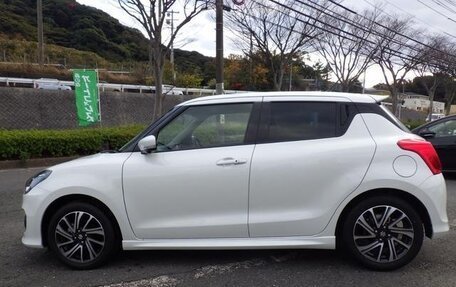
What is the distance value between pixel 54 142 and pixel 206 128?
8.47 meters

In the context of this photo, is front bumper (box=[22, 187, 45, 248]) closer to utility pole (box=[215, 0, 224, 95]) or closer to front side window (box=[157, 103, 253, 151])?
front side window (box=[157, 103, 253, 151])

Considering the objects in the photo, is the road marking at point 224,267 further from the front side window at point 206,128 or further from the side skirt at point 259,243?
the front side window at point 206,128

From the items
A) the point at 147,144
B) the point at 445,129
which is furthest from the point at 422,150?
the point at 445,129

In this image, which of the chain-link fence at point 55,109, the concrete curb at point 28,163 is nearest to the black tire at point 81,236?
the concrete curb at point 28,163

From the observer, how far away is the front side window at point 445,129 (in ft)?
32.9

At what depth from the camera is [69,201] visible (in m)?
4.43

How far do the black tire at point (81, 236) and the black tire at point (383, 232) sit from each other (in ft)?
7.02

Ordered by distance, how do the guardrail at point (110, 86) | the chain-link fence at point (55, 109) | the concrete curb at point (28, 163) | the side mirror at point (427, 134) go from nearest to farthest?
1. the side mirror at point (427, 134)
2. the concrete curb at point (28, 163)
3. the chain-link fence at point (55, 109)
4. the guardrail at point (110, 86)

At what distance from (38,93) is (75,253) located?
1881cm

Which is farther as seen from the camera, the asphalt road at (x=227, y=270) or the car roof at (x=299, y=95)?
the car roof at (x=299, y=95)

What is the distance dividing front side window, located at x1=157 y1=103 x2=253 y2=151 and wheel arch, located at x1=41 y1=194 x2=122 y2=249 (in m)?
0.74

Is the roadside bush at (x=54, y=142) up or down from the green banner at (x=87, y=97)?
down

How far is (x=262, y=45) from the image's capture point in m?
29.4

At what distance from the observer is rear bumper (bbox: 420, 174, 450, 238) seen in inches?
165
